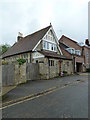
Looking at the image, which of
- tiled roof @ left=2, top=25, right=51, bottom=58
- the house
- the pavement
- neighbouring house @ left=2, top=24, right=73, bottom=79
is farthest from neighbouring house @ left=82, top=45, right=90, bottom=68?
the pavement

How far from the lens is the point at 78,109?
5020 millimetres

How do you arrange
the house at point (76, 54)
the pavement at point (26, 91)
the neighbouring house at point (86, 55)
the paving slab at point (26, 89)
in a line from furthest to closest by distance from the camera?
the neighbouring house at point (86, 55) < the house at point (76, 54) < the paving slab at point (26, 89) < the pavement at point (26, 91)

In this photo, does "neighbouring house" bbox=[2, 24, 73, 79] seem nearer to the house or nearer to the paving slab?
the house

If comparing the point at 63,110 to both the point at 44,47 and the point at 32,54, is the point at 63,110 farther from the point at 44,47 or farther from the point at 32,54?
the point at 44,47

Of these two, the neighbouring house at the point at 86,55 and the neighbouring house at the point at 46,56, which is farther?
the neighbouring house at the point at 86,55

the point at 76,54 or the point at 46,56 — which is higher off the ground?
the point at 76,54

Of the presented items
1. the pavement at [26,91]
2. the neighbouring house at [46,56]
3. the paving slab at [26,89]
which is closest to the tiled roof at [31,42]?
the neighbouring house at [46,56]

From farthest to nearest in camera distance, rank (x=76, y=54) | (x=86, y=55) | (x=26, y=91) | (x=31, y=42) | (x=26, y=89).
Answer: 1. (x=86, y=55)
2. (x=76, y=54)
3. (x=31, y=42)
4. (x=26, y=89)
5. (x=26, y=91)

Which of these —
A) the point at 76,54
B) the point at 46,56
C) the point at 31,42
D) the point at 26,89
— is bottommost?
the point at 26,89

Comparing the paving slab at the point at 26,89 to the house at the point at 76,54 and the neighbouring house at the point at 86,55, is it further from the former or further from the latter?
the neighbouring house at the point at 86,55

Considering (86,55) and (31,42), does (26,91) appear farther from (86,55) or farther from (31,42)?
(86,55)

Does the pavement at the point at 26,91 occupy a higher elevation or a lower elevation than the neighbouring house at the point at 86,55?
lower

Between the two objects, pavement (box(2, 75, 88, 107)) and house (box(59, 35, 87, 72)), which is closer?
pavement (box(2, 75, 88, 107))

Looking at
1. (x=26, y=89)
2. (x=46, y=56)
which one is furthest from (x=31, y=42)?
(x=26, y=89)
